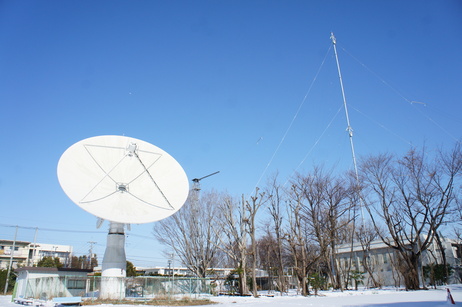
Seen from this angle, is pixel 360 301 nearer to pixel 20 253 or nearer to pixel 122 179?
pixel 122 179

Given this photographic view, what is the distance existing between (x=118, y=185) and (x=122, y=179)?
1.63ft

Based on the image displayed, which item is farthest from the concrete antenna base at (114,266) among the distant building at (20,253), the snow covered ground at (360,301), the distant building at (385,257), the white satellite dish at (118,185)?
the distant building at (20,253)

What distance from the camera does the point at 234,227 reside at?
1049 inches

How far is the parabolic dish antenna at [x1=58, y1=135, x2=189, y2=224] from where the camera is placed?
16.6m

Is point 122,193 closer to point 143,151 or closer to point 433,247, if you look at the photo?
point 143,151

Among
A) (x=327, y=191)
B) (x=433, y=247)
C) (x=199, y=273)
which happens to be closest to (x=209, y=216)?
(x=199, y=273)

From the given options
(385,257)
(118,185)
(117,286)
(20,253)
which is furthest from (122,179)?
(20,253)

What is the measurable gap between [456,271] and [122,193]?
1633 inches

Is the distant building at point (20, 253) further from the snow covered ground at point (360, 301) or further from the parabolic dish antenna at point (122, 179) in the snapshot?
the snow covered ground at point (360, 301)

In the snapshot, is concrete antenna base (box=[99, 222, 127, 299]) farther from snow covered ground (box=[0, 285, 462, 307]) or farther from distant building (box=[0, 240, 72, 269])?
distant building (box=[0, 240, 72, 269])

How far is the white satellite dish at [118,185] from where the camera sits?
16656 millimetres

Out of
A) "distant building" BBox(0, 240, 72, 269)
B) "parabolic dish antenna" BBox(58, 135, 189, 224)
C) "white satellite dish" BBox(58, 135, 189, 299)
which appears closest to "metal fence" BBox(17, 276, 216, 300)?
"white satellite dish" BBox(58, 135, 189, 299)

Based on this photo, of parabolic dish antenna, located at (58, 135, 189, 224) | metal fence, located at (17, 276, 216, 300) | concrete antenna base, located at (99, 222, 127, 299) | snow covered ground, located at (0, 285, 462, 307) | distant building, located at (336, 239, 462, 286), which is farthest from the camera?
distant building, located at (336, 239, 462, 286)

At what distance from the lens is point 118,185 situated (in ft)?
61.1
